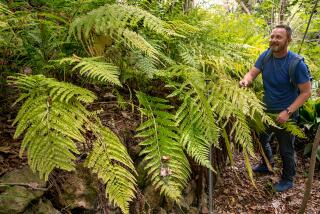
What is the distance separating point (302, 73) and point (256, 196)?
1484 millimetres

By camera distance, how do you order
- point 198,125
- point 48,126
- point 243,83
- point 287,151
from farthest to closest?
point 287,151 < point 243,83 < point 198,125 < point 48,126

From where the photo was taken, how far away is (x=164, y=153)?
6.25 feet

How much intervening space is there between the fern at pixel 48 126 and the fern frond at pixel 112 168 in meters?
0.15

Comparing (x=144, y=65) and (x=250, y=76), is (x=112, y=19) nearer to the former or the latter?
(x=144, y=65)

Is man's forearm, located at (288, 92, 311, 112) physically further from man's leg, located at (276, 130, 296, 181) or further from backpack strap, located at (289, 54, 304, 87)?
man's leg, located at (276, 130, 296, 181)

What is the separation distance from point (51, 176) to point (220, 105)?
1230 mm

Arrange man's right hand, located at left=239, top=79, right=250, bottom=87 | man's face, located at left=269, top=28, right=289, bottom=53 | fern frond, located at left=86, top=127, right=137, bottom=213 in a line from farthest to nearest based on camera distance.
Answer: man's face, located at left=269, top=28, right=289, bottom=53 → man's right hand, located at left=239, top=79, right=250, bottom=87 → fern frond, located at left=86, top=127, right=137, bottom=213

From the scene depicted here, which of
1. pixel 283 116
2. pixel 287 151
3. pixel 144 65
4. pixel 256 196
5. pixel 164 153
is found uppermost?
pixel 144 65

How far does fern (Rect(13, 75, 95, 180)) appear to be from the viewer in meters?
1.42

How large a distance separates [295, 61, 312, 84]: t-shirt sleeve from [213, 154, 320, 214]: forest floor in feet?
3.68

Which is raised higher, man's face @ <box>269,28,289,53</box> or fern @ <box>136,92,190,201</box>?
man's face @ <box>269,28,289,53</box>

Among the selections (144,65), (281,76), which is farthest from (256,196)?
(144,65)

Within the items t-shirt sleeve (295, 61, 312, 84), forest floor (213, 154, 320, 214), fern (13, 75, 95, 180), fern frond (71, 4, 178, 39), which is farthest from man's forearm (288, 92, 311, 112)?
fern (13, 75, 95, 180)

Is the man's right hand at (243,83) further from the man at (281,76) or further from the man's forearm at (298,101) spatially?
the man's forearm at (298,101)
